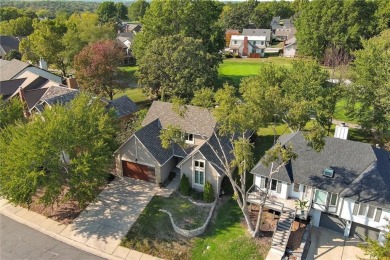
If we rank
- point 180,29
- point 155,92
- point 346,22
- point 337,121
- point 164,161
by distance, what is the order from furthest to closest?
point 346,22 → point 180,29 → point 155,92 → point 337,121 → point 164,161

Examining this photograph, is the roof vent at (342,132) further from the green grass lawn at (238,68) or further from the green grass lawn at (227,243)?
the green grass lawn at (238,68)

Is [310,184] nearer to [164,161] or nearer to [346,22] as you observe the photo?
[164,161]

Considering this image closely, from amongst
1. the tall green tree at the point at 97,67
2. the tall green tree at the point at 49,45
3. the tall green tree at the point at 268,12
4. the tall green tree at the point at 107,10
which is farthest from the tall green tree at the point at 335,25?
the tall green tree at the point at 107,10

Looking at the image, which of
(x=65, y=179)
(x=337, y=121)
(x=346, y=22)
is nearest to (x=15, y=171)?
(x=65, y=179)


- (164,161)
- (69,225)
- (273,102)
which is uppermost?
(273,102)

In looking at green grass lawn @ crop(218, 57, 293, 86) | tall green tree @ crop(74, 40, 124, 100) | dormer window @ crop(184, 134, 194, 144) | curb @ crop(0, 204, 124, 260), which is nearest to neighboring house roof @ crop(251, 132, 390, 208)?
dormer window @ crop(184, 134, 194, 144)

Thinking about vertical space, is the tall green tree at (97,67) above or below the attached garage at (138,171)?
above

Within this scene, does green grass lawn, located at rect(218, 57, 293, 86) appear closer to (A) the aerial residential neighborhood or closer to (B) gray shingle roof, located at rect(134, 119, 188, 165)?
(A) the aerial residential neighborhood
